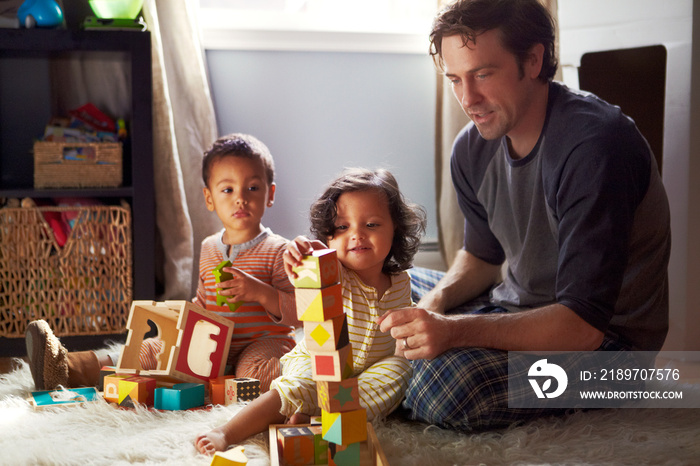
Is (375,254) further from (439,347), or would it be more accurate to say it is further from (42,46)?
(42,46)

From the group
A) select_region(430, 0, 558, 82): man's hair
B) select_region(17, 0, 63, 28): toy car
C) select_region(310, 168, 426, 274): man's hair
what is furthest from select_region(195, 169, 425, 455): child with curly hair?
select_region(17, 0, 63, 28): toy car

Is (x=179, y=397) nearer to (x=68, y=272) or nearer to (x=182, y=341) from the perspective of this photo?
(x=182, y=341)

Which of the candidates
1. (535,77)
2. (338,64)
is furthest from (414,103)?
(535,77)

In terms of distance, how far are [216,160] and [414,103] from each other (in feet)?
3.43

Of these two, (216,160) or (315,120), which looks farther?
(315,120)

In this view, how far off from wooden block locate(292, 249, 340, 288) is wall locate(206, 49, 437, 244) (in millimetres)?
1401

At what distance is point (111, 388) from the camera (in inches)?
54.6

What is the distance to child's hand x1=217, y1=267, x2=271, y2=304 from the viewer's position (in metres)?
1.49

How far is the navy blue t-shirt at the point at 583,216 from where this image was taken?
1171mm

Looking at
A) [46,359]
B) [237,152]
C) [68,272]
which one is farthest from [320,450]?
[68,272]

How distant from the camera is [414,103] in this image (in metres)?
2.49

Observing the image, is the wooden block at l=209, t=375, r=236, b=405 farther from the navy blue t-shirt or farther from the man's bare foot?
the navy blue t-shirt

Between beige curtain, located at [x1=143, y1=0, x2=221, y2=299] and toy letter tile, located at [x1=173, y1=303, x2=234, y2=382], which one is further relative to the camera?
beige curtain, located at [x1=143, y1=0, x2=221, y2=299]

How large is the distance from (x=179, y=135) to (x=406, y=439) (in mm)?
1428
